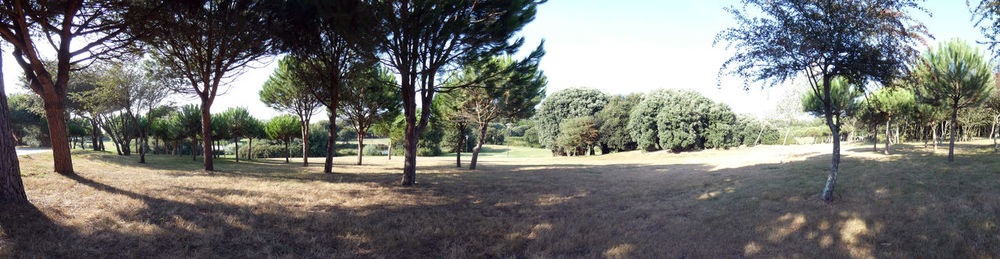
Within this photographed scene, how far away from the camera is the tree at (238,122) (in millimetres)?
31422

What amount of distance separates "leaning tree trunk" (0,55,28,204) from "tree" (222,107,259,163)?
27282 mm

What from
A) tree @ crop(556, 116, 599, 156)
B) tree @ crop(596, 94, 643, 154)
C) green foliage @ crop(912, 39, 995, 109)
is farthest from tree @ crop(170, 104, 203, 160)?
green foliage @ crop(912, 39, 995, 109)

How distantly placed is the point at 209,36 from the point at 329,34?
16.2 feet

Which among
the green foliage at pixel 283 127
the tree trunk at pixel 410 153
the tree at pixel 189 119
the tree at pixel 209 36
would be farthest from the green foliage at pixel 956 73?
the tree at pixel 189 119

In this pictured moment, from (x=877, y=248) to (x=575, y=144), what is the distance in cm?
4058

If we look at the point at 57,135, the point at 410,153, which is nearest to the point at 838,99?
the point at 410,153

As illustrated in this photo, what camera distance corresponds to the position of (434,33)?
11.9 meters

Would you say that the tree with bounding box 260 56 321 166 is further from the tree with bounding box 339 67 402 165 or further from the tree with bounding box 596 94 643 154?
the tree with bounding box 596 94 643 154

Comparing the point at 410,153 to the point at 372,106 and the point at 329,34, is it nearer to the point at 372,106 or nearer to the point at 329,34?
the point at 329,34

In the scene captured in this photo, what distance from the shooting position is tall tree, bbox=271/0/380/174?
33.5ft

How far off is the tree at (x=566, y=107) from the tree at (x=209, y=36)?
40427 millimetres

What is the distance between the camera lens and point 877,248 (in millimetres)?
5383

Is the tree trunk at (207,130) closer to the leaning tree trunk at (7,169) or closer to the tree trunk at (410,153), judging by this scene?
the tree trunk at (410,153)

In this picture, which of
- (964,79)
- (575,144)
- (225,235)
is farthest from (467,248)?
(575,144)
